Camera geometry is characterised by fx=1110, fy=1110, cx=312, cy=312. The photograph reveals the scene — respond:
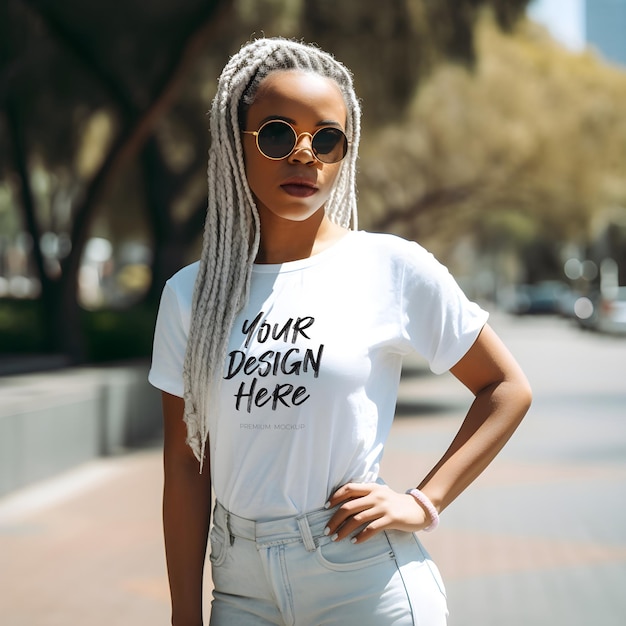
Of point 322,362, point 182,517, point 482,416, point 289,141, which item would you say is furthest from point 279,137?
point 182,517

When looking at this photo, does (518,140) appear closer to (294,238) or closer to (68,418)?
(68,418)

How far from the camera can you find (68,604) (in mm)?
5418

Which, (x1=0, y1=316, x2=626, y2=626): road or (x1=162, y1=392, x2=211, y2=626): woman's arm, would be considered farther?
(x1=0, y1=316, x2=626, y2=626): road

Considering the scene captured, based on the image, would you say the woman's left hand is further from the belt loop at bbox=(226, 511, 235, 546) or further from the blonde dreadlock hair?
the blonde dreadlock hair

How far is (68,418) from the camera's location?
369 inches

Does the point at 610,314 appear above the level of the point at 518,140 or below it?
below

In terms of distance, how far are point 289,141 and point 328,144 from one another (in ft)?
0.26

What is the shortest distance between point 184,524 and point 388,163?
89.7 ft

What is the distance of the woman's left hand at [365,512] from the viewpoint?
1939 mm

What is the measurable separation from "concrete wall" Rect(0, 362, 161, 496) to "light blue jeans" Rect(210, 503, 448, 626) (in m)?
6.32

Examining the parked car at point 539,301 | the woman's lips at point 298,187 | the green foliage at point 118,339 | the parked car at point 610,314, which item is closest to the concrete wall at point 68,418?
the green foliage at point 118,339

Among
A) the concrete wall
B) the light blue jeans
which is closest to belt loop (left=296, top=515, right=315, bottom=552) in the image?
the light blue jeans

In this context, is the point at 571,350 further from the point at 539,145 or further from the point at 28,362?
the point at 28,362

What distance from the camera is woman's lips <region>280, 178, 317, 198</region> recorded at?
211cm
